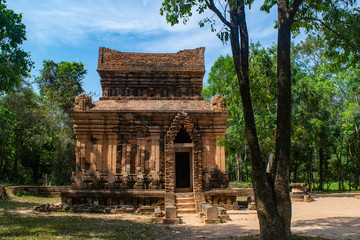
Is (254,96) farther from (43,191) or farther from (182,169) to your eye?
(43,191)

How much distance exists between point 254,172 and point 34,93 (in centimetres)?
2717

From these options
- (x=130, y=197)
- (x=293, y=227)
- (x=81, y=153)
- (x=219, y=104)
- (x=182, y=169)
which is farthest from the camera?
(x=182, y=169)

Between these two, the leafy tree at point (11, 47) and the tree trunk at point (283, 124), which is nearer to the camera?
the tree trunk at point (283, 124)

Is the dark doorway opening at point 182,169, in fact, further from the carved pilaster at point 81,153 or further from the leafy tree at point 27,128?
the leafy tree at point 27,128

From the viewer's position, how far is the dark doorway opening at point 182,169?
55.6 ft

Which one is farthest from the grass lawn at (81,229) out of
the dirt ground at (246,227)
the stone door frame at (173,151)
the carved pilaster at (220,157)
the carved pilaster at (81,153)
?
the carved pilaster at (220,157)

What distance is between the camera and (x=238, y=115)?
2233 cm

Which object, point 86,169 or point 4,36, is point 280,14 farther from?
point 86,169

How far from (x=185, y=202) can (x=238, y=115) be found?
35.7 feet

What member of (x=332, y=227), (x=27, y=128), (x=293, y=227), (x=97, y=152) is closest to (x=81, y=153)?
(x=97, y=152)

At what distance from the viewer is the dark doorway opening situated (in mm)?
16938

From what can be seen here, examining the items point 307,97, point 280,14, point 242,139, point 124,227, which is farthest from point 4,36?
point 307,97

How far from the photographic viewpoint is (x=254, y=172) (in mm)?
6676

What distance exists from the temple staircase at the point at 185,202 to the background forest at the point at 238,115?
3914 mm
